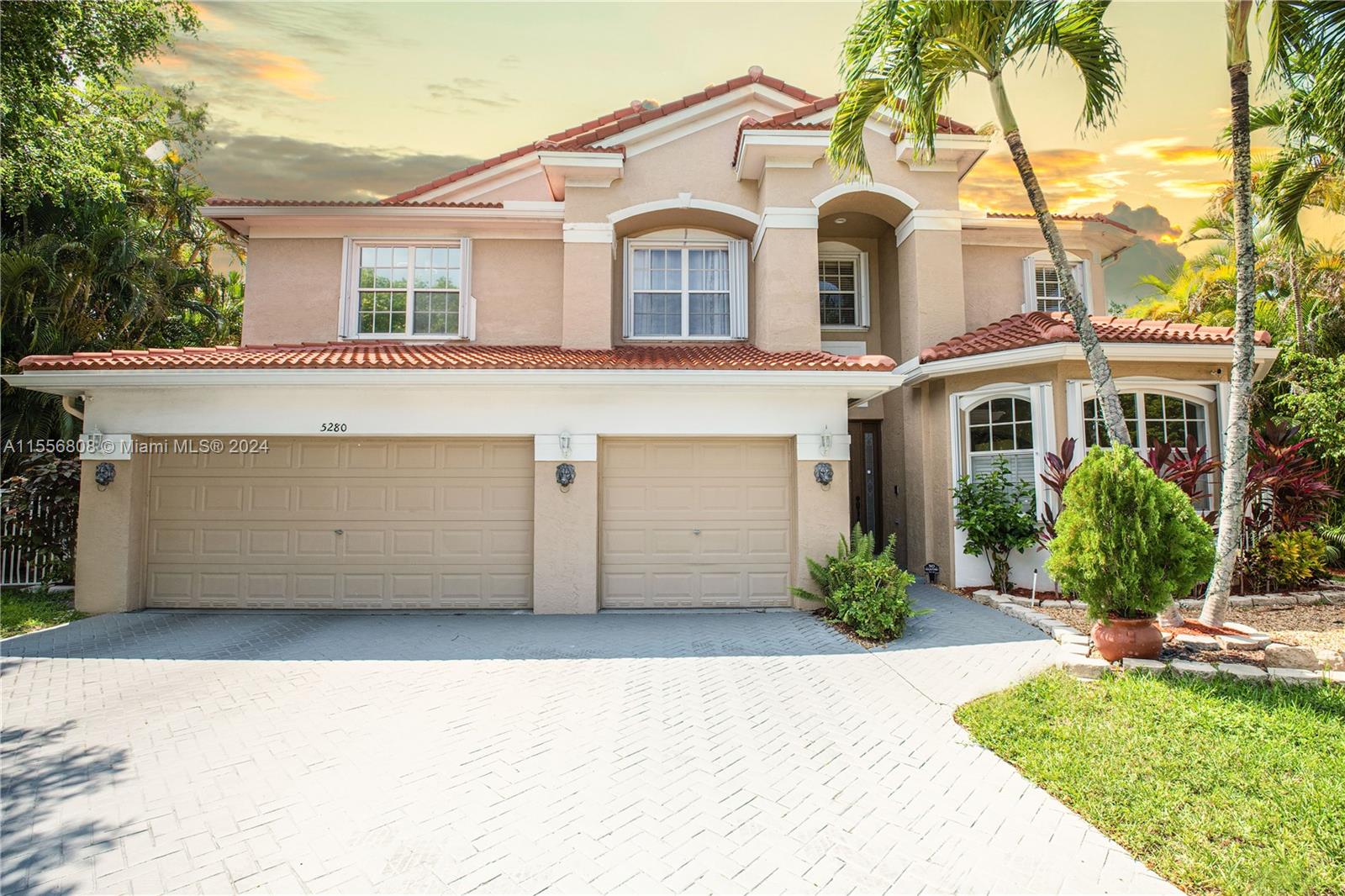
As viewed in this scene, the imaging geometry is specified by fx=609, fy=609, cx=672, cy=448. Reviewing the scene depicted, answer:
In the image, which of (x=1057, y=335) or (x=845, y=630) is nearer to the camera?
(x=845, y=630)

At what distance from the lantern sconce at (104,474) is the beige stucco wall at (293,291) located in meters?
4.01

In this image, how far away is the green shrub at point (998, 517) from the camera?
956 cm

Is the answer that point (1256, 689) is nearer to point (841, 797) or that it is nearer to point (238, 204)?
point (841, 797)

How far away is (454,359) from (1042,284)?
492 inches

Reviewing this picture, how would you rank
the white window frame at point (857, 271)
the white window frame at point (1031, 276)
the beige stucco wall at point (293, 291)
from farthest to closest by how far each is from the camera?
1. the white window frame at point (857, 271)
2. the white window frame at point (1031, 276)
3. the beige stucco wall at point (293, 291)

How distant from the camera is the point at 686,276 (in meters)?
12.4

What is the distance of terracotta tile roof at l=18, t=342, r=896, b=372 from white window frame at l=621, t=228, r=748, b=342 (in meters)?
0.94

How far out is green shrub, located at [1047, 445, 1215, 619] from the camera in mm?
5754

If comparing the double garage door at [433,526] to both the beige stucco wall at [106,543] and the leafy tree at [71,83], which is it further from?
the leafy tree at [71,83]

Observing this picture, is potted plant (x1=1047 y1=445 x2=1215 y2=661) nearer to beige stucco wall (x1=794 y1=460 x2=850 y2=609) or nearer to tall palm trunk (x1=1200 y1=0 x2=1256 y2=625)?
tall palm trunk (x1=1200 y1=0 x2=1256 y2=625)

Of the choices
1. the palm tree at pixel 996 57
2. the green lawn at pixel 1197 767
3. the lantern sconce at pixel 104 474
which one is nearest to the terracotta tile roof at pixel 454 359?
the lantern sconce at pixel 104 474

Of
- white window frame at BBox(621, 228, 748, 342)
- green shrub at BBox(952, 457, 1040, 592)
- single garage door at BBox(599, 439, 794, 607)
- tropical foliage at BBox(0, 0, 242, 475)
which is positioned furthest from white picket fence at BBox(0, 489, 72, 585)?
green shrub at BBox(952, 457, 1040, 592)

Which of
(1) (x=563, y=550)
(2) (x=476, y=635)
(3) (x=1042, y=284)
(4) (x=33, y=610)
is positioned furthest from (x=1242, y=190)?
(4) (x=33, y=610)

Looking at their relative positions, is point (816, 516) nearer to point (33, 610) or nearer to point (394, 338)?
point (394, 338)
